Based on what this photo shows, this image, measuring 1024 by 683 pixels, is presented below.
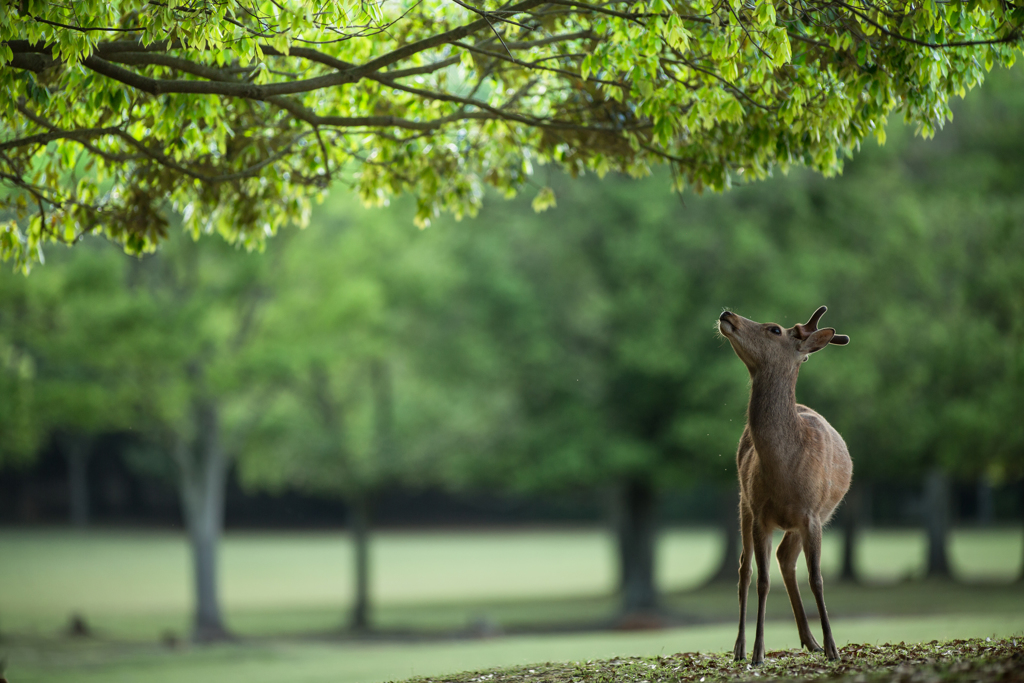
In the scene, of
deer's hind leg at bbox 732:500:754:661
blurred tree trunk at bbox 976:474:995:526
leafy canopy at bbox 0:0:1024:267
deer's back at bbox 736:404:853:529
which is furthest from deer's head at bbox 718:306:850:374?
blurred tree trunk at bbox 976:474:995:526

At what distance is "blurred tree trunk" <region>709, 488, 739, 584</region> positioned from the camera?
3073 cm

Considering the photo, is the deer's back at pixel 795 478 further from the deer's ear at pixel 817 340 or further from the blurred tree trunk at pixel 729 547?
the blurred tree trunk at pixel 729 547

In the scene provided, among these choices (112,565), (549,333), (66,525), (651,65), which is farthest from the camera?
(66,525)

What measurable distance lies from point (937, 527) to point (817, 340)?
26.1 m

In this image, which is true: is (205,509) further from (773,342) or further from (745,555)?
(773,342)

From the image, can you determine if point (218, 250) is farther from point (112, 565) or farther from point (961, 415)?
point (112, 565)

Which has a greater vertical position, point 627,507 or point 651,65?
point 651,65

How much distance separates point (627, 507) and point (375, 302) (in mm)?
7486

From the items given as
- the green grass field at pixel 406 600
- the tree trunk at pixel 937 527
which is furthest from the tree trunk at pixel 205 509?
the tree trunk at pixel 937 527

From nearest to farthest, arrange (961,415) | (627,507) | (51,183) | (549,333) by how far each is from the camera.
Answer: (51,183)
(961,415)
(549,333)
(627,507)

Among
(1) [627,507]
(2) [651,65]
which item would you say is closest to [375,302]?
(1) [627,507]

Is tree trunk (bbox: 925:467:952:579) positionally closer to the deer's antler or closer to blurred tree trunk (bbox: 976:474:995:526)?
blurred tree trunk (bbox: 976:474:995:526)

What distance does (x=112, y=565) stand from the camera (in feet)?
141

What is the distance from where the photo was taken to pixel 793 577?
7500mm
